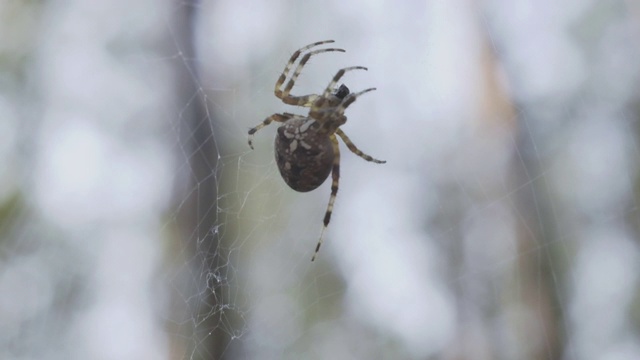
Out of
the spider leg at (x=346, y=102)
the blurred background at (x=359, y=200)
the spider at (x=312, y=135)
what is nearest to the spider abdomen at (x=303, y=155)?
the spider at (x=312, y=135)

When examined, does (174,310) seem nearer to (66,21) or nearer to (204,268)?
(204,268)

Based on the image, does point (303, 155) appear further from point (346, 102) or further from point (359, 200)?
point (359, 200)

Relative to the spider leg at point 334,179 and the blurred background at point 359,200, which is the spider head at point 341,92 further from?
the blurred background at point 359,200

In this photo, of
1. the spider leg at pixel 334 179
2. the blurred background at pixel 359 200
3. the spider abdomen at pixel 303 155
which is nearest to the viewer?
the spider abdomen at pixel 303 155

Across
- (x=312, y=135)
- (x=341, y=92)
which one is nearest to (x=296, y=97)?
(x=341, y=92)

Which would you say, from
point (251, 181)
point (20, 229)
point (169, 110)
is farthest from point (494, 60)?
point (20, 229)

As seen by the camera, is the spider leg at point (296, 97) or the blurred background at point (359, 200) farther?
Result: the blurred background at point (359, 200)
